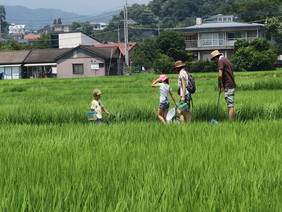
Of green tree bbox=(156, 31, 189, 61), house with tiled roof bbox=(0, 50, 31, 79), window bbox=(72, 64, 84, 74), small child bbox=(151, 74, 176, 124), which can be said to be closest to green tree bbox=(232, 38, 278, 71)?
green tree bbox=(156, 31, 189, 61)

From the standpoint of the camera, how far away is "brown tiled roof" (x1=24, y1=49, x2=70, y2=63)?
141ft

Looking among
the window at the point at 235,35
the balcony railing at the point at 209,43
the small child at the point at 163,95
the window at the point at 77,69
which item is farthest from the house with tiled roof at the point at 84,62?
the small child at the point at 163,95

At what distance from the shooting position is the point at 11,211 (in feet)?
7.53

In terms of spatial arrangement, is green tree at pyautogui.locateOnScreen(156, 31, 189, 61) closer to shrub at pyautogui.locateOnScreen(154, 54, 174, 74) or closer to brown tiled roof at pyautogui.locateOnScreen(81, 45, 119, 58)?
shrub at pyautogui.locateOnScreen(154, 54, 174, 74)

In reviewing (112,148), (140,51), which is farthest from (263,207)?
(140,51)

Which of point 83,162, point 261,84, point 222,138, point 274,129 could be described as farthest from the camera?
point 261,84

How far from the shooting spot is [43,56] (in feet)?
144

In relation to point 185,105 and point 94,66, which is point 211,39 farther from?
point 185,105

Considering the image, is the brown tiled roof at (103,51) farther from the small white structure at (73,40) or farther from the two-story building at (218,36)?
the small white structure at (73,40)

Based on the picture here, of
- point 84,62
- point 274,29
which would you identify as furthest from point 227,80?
point 274,29

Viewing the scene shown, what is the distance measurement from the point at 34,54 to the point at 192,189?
144 feet

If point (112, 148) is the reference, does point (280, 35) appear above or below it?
above

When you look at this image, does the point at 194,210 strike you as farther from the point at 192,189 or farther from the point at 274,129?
the point at 274,129

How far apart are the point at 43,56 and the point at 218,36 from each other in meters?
18.0
